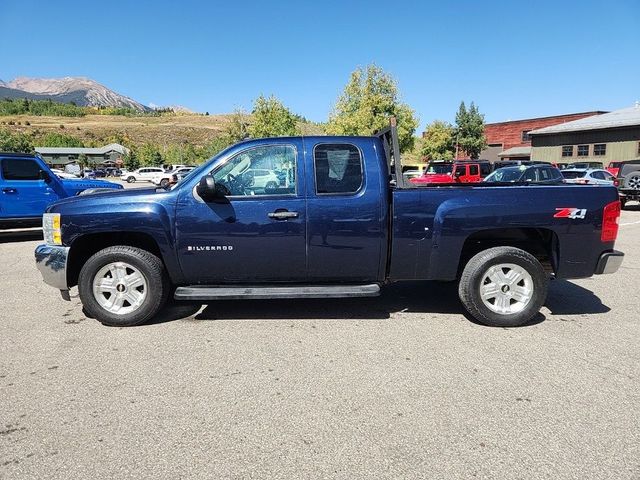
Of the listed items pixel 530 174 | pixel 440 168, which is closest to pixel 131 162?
pixel 440 168

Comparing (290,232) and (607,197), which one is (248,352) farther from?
(607,197)

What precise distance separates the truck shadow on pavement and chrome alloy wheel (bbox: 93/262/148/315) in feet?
1.17

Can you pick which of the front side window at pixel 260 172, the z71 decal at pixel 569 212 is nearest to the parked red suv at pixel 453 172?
the z71 decal at pixel 569 212

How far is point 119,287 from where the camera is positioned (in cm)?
451

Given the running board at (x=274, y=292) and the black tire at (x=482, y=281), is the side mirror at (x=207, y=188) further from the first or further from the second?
the black tire at (x=482, y=281)

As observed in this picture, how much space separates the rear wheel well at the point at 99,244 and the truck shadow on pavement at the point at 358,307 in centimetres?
82

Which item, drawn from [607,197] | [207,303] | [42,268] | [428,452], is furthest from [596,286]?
[42,268]

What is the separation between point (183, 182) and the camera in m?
4.46

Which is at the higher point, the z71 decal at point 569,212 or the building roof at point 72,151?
the building roof at point 72,151

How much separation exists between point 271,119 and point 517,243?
37.1m

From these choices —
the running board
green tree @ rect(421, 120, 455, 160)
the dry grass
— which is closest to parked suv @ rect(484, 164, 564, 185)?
the running board

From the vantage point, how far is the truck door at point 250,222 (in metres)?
4.31

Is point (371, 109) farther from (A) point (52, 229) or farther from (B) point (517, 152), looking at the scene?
(A) point (52, 229)

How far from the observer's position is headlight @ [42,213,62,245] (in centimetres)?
444
